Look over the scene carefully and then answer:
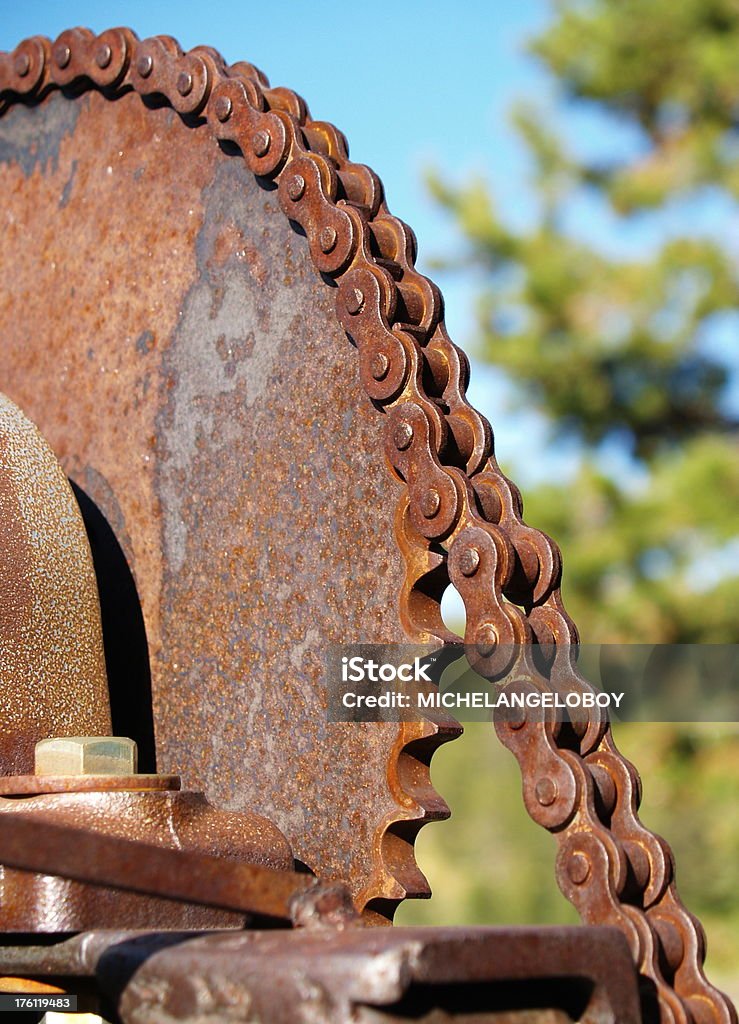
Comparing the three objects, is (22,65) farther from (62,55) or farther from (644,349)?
(644,349)

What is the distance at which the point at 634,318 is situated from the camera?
10102mm

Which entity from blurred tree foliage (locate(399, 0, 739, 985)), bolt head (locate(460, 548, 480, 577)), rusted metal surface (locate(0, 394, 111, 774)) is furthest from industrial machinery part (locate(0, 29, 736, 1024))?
blurred tree foliage (locate(399, 0, 739, 985))

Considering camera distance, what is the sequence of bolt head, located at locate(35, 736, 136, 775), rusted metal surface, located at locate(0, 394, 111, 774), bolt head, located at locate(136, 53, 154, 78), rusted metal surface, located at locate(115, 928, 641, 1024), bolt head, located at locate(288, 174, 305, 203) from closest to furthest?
rusted metal surface, located at locate(115, 928, 641, 1024) → bolt head, located at locate(35, 736, 136, 775) → rusted metal surface, located at locate(0, 394, 111, 774) → bolt head, located at locate(288, 174, 305, 203) → bolt head, located at locate(136, 53, 154, 78)

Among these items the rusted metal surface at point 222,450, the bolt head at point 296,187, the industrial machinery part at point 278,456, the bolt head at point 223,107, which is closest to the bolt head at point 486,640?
the industrial machinery part at point 278,456

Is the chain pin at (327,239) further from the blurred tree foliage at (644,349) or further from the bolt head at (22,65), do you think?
the blurred tree foliage at (644,349)

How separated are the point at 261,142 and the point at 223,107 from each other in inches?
4.3

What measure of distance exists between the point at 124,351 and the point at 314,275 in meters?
0.39

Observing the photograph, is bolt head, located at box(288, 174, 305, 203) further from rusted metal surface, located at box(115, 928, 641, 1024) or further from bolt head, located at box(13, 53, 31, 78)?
rusted metal surface, located at box(115, 928, 641, 1024)

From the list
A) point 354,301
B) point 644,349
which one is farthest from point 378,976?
point 644,349

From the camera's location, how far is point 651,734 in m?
9.94

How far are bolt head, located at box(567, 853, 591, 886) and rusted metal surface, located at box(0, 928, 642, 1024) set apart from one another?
285mm

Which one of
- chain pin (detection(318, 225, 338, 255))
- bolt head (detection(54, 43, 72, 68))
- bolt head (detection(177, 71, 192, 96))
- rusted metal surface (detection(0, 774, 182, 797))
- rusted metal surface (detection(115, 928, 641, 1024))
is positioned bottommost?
rusted metal surface (detection(115, 928, 641, 1024))

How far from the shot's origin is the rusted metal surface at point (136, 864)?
1.00m

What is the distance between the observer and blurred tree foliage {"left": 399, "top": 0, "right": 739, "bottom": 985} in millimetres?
9094
